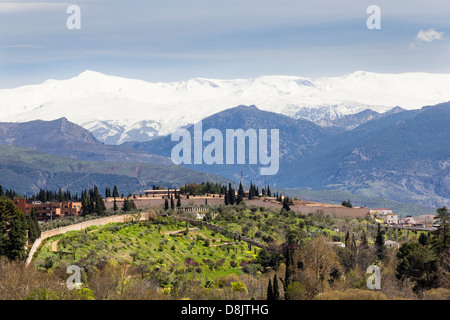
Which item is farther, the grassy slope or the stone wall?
the grassy slope

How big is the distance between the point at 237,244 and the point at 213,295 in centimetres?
6397

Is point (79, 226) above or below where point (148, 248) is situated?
above

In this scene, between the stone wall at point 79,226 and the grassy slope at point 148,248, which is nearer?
the stone wall at point 79,226

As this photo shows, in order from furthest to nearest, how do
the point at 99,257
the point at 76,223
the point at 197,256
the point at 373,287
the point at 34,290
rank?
the point at 76,223 < the point at 197,256 < the point at 99,257 < the point at 373,287 < the point at 34,290

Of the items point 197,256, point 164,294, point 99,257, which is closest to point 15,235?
point 99,257

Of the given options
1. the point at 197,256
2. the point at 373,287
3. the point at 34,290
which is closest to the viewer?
the point at 34,290

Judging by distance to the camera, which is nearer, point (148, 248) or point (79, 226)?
point (148, 248)

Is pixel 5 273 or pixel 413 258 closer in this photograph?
pixel 5 273

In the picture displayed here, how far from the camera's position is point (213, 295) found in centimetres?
9725

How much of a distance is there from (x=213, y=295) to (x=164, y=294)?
556 cm

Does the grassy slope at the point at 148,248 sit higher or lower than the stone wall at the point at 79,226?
lower

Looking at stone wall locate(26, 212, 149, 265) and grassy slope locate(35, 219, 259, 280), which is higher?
stone wall locate(26, 212, 149, 265)
